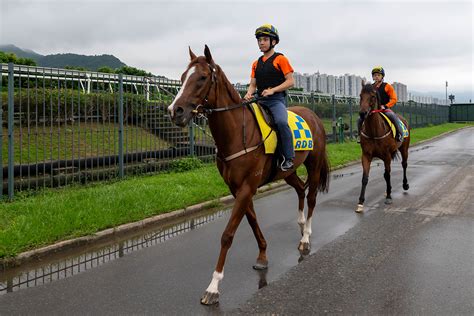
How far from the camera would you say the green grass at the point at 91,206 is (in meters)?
5.65

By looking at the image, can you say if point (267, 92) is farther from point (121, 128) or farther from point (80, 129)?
point (121, 128)

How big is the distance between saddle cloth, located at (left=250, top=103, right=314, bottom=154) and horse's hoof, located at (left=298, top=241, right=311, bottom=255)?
131cm

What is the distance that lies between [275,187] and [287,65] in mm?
5773

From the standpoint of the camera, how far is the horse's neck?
436 cm

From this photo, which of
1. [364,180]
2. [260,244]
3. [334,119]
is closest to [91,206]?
[260,244]

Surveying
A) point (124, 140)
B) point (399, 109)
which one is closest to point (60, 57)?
point (399, 109)

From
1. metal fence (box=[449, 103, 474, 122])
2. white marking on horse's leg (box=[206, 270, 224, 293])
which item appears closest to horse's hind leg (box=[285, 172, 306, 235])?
Answer: white marking on horse's leg (box=[206, 270, 224, 293])

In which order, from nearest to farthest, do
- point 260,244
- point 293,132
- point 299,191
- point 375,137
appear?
point 260,244 < point 293,132 < point 299,191 < point 375,137

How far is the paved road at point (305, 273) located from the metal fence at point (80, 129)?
7.49 feet

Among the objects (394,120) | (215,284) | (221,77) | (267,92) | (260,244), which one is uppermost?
(221,77)

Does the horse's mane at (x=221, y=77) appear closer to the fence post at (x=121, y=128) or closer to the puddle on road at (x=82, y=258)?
the puddle on road at (x=82, y=258)

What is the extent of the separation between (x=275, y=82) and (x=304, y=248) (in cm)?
226

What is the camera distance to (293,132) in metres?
5.46

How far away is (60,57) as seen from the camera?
500ft
